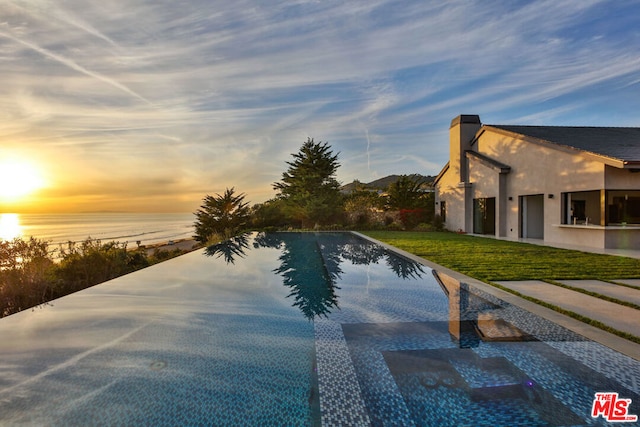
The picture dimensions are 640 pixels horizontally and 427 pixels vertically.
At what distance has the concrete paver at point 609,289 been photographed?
546cm

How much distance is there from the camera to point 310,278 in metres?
8.02

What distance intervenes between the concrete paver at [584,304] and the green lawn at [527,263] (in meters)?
0.67

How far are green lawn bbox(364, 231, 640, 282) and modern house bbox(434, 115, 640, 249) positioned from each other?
200 cm

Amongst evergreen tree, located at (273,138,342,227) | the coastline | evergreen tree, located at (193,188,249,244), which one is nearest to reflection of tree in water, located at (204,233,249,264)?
the coastline

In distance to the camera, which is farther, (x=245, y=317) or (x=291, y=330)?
(x=245, y=317)

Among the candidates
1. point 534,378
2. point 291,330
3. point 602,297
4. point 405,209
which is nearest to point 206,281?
point 291,330

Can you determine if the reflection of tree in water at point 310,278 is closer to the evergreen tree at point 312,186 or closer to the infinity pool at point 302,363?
the infinity pool at point 302,363

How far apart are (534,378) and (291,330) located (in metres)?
2.77

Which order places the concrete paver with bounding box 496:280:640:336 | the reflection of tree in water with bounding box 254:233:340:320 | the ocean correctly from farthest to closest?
the ocean
the reflection of tree in water with bounding box 254:233:340:320
the concrete paver with bounding box 496:280:640:336

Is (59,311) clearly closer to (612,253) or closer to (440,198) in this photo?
(612,253)

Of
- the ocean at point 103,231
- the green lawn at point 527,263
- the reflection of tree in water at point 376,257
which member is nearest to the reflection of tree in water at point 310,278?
the reflection of tree in water at point 376,257

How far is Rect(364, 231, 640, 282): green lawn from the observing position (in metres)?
7.23

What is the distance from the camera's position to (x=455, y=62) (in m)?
14.8

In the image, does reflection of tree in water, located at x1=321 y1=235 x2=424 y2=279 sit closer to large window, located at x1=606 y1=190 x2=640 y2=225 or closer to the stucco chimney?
large window, located at x1=606 y1=190 x2=640 y2=225
